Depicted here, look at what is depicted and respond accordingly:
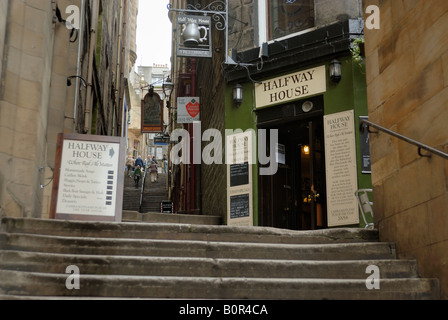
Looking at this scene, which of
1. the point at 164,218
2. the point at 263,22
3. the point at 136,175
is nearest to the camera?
the point at 164,218

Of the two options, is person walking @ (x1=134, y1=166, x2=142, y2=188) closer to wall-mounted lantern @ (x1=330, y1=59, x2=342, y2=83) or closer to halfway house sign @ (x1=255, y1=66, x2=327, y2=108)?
halfway house sign @ (x1=255, y1=66, x2=327, y2=108)

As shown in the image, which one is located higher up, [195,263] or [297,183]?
[297,183]

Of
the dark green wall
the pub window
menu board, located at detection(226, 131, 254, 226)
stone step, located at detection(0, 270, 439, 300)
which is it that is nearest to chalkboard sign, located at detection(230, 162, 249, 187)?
menu board, located at detection(226, 131, 254, 226)

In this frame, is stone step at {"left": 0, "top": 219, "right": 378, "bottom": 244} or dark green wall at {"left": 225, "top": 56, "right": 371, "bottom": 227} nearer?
stone step at {"left": 0, "top": 219, "right": 378, "bottom": 244}

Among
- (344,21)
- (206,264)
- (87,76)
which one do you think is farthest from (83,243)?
(87,76)

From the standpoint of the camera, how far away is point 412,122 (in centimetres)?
635

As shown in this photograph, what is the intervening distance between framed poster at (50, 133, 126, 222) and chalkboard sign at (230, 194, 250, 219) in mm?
4231

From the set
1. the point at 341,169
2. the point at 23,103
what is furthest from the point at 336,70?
the point at 23,103

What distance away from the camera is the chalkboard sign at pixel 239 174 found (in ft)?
43.0

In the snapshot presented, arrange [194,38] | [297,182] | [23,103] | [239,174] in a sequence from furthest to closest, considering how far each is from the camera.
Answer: [194,38] < [297,182] < [239,174] < [23,103]

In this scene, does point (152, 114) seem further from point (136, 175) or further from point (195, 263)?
point (195, 263)

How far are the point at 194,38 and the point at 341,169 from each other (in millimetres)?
4539

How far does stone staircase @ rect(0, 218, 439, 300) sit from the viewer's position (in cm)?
531
